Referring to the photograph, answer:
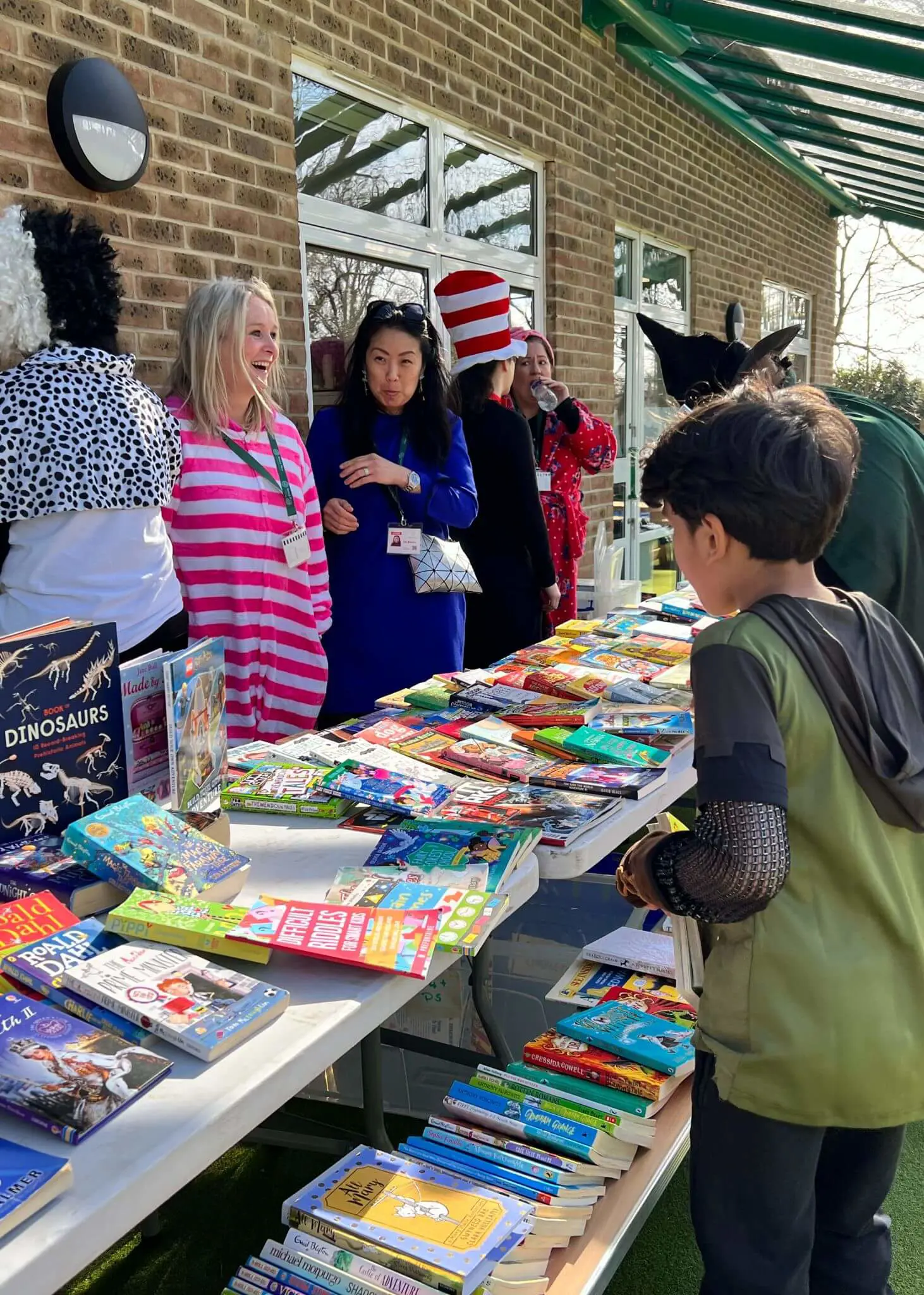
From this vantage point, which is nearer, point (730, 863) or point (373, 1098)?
point (730, 863)

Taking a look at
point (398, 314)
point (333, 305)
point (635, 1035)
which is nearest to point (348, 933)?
point (635, 1035)

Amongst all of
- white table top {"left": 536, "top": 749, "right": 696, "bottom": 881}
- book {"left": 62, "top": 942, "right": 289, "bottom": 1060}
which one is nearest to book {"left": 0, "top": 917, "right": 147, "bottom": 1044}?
book {"left": 62, "top": 942, "right": 289, "bottom": 1060}

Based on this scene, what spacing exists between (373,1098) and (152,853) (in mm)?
903

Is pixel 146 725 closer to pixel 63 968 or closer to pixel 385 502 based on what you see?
pixel 63 968

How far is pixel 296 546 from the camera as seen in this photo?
303 centimetres

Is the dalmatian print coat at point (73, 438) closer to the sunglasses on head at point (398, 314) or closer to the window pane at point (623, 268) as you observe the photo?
the sunglasses on head at point (398, 314)

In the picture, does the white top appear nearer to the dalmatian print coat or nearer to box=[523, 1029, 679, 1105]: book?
the dalmatian print coat

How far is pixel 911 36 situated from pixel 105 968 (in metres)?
6.10

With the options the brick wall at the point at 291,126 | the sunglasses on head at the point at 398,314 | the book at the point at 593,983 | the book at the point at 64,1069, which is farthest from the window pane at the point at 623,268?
the book at the point at 64,1069

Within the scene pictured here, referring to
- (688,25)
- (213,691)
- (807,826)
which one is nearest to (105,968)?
(213,691)

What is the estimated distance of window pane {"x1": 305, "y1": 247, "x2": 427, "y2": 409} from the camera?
14.0ft

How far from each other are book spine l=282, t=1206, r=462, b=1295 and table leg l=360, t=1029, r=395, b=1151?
60 cm

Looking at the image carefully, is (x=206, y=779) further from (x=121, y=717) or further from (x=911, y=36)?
(x=911, y=36)

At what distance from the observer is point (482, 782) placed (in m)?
2.16
